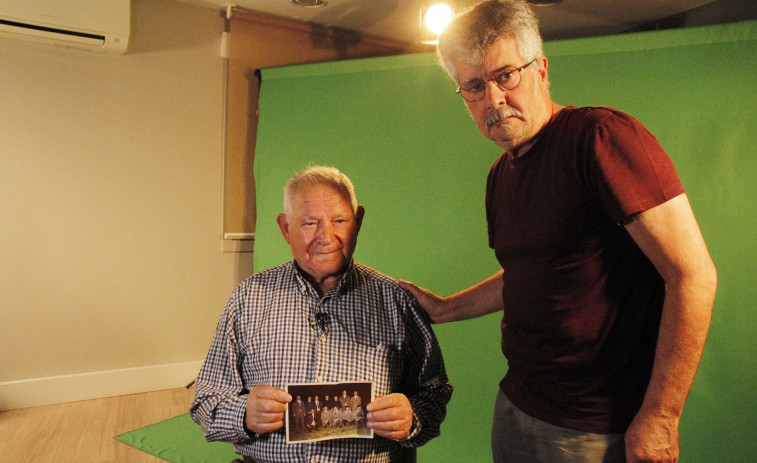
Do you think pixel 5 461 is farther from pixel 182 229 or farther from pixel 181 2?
pixel 181 2

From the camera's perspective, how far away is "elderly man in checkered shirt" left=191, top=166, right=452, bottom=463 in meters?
1.50

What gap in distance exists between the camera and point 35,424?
3578 mm

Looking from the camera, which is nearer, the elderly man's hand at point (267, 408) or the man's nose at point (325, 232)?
the elderly man's hand at point (267, 408)

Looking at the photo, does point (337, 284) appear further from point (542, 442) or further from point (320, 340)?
point (542, 442)

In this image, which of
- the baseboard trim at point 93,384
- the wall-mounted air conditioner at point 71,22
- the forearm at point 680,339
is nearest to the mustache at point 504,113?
the forearm at point 680,339

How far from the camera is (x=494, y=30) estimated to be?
1.25 m

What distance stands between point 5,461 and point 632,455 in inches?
127

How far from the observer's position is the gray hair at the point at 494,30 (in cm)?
125

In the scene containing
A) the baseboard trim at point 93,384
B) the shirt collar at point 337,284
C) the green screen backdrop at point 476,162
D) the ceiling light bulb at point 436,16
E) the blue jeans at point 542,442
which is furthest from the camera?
the baseboard trim at point 93,384

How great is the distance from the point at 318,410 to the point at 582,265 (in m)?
0.67

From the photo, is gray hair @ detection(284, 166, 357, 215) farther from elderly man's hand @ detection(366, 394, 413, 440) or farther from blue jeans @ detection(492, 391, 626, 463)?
blue jeans @ detection(492, 391, 626, 463)

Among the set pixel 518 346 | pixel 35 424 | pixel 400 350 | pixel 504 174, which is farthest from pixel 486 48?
pixel 35 424

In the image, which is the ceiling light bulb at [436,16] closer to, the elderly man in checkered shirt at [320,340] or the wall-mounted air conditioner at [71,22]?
the wall-mounted air conditioner at [71,22]

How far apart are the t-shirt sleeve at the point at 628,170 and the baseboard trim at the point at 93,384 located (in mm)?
4024
